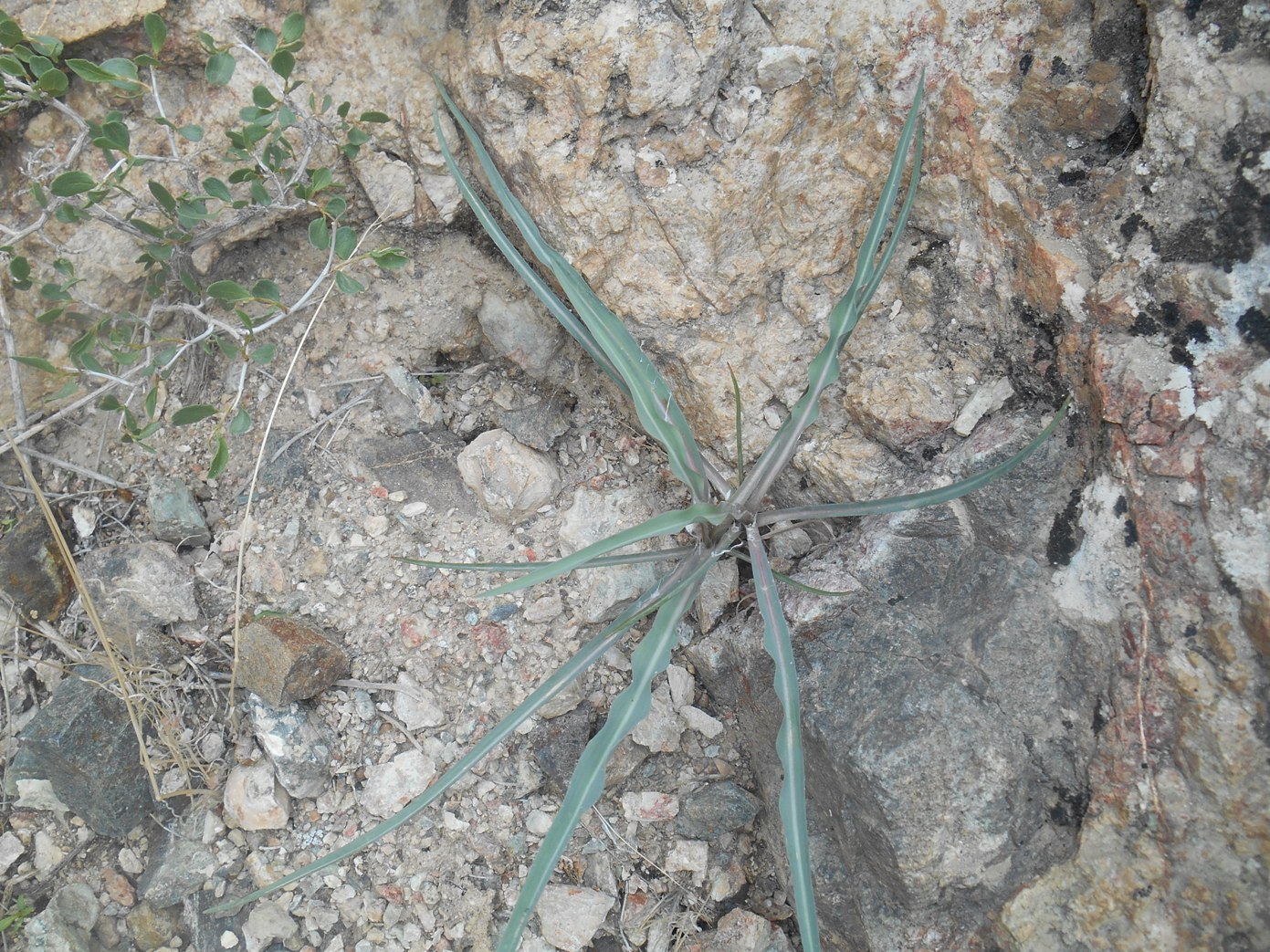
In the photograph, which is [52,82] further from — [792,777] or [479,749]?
[792,777]

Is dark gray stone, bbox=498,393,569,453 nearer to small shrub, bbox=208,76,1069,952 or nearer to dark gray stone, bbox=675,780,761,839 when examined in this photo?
small shrub, bbox=208,76,1069,952

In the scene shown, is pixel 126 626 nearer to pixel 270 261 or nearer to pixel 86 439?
pixel 86 439

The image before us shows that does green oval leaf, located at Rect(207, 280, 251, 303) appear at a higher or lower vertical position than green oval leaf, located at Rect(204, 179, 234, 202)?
lower

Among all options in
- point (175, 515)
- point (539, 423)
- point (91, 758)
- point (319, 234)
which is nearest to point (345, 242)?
point (319, 234)

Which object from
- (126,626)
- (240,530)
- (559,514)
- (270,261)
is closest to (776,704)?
(559,514)

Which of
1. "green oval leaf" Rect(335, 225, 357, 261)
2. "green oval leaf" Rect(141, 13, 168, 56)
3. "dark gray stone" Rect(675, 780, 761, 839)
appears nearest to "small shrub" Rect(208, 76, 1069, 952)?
"dark gray stone" Rect(675, 780, 761, 839)

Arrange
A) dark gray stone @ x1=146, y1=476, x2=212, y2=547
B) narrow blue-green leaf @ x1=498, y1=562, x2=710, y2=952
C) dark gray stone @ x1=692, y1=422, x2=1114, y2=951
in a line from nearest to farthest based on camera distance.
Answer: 1. narrow blue-green leaf @ x1=498, y1=562, x2=710, y2=952
2. dark gray stone @ x1=692, y1=422, x2=1114, y2=951
3. dark gray stone @ x1=146, y1=476, x2=212, y2=547
